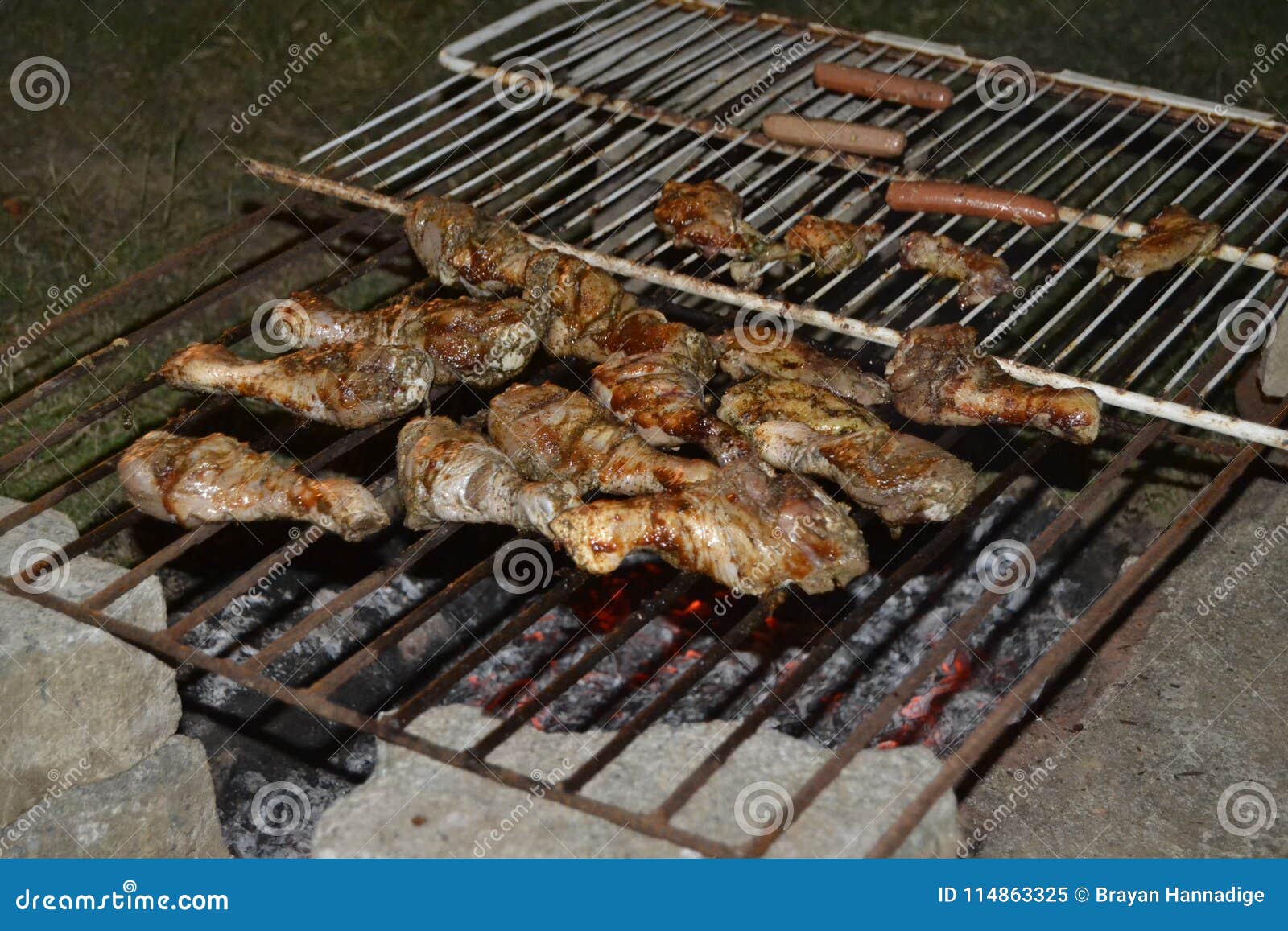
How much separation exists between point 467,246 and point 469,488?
4.37 feet

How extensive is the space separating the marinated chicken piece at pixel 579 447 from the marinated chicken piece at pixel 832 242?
1229mm

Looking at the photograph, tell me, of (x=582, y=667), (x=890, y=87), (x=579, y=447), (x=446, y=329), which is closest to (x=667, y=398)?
(x=579, y=447)

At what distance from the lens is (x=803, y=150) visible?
219 inches

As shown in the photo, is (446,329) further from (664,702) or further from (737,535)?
(664,702)

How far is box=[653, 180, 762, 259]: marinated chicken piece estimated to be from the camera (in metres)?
5.08

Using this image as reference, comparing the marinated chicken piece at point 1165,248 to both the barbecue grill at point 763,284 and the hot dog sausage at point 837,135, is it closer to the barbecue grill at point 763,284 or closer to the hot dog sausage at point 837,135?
the barbecue grill at point 763,284

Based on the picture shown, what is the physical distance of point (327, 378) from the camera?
454 centimetres

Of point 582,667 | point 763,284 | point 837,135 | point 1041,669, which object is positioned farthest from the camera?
point 763,284

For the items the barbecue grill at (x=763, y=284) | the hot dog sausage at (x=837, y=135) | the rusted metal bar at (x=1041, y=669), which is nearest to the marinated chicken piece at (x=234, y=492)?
the barbecue grill at (x=763, y=284)

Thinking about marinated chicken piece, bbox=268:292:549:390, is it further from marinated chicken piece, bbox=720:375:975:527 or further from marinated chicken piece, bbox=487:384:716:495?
marinated chicken piece, bbox=720:375:975:527

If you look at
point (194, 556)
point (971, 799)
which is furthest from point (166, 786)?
point (971, 799)

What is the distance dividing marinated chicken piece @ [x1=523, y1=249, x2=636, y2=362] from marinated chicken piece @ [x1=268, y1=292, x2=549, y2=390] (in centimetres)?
5

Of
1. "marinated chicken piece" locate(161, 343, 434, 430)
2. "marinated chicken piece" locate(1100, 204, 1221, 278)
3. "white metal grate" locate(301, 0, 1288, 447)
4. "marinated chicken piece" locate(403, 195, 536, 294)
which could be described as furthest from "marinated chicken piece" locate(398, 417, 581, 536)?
"marinated chicken piece" locate(1100, 204, 1221, 278)

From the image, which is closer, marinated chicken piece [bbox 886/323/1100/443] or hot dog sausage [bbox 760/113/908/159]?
marinated chicken piece [bbox 886/323/1100/443]
